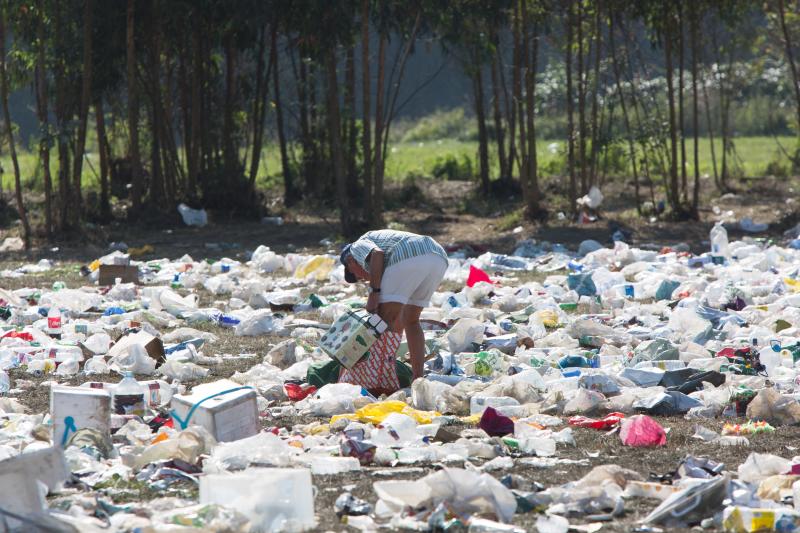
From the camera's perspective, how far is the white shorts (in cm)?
575

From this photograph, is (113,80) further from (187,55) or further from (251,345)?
(251,345)

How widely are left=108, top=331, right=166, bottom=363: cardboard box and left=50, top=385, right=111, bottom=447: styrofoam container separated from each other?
5.66ft

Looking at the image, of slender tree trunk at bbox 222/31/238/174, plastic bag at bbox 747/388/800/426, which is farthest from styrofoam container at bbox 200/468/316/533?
slender tree trunk at bbox 222/31/238/174

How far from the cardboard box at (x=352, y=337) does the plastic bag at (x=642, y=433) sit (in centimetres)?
143

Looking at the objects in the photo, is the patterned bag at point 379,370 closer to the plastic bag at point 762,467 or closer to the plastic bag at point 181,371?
the plastic bag at point 181,371

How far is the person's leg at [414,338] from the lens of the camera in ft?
19.3

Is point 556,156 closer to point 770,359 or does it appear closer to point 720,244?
point 720,244

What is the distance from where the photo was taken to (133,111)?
1506cm

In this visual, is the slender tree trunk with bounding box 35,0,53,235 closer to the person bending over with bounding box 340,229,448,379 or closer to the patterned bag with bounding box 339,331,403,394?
the person bending over with bounding box 340,229,448,379

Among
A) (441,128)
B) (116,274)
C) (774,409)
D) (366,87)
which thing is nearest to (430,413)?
(774,409)

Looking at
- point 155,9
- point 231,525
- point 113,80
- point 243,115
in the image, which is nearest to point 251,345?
point 231,525

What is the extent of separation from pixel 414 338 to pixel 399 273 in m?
0.38

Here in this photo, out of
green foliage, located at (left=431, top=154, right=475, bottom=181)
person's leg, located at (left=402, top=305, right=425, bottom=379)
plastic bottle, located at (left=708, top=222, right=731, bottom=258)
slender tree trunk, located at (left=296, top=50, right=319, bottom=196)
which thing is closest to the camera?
person's leg, located at (left=402, top=305, right=425, bottom=379)

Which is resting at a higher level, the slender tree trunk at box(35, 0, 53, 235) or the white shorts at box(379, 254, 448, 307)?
the slender tree trunk at box(35, 0, 53, 235)
